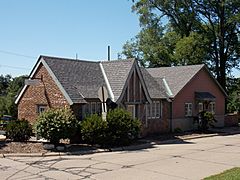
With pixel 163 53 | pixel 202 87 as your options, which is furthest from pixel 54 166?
pixel 163 53

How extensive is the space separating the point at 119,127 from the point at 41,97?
621cm

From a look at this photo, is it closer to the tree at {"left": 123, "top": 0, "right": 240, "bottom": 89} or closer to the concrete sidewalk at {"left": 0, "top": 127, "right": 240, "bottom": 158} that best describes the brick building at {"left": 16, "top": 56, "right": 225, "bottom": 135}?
the concrete sidewalk at {"left": 0, "top": 127, "right": 240, "bottom": 158}

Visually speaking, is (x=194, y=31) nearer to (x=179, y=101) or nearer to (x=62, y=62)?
(x=179, y=101)

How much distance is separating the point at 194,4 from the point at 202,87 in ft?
46.6

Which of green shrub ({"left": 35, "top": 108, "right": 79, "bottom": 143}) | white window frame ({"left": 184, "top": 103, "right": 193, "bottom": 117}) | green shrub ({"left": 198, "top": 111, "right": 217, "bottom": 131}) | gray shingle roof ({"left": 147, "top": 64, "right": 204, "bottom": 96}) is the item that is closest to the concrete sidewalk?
green shrub ({"left": 198, "top": 111, "right": 217, "bottom": 131})

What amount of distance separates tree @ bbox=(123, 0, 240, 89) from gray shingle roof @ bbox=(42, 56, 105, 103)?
18.4 metres

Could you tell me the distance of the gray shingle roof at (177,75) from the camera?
31337 millimetres

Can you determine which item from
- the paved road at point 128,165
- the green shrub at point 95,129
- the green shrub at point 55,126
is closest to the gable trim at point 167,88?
the paved road at point 128,165

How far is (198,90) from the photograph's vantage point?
110ft

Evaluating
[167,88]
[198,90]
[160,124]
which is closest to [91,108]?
[160,124]

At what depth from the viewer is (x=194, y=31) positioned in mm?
45031

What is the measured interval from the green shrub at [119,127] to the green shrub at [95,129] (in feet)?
1.16

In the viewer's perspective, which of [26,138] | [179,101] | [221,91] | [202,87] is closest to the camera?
[26,138]

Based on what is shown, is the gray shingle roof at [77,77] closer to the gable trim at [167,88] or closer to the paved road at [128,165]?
the paved road at [128,165]
